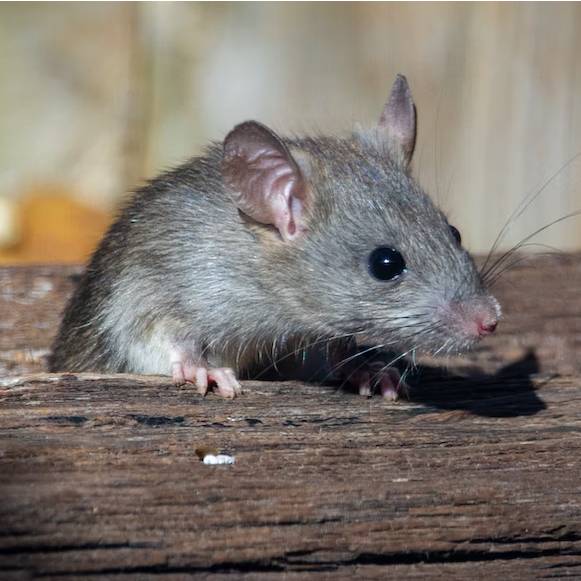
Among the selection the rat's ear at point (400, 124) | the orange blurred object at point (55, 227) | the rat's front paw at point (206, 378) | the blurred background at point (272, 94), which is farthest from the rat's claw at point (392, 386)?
the orange blurred object at point (55, 227)

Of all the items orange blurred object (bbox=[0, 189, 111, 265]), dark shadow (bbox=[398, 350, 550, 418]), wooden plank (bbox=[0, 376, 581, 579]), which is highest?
orange blurred object (bbox=[0, 189, 111, 265])

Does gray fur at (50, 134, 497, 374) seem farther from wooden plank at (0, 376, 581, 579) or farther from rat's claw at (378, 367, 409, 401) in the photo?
wooden plank at (0, 376, 581, 579)

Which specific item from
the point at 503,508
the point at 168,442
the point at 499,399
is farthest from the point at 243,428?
the point at 499,399

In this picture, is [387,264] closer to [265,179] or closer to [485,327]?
[485,327]

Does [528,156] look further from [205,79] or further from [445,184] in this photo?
[205,79]

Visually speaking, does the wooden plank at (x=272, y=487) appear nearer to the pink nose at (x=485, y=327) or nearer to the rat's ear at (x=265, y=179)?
the pink nose at (x=485, y=327)

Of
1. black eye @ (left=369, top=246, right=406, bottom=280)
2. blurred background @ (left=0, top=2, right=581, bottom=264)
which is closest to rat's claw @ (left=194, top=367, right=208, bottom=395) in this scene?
black eye @ (left=369, top=246, right=406, bottom=280)
